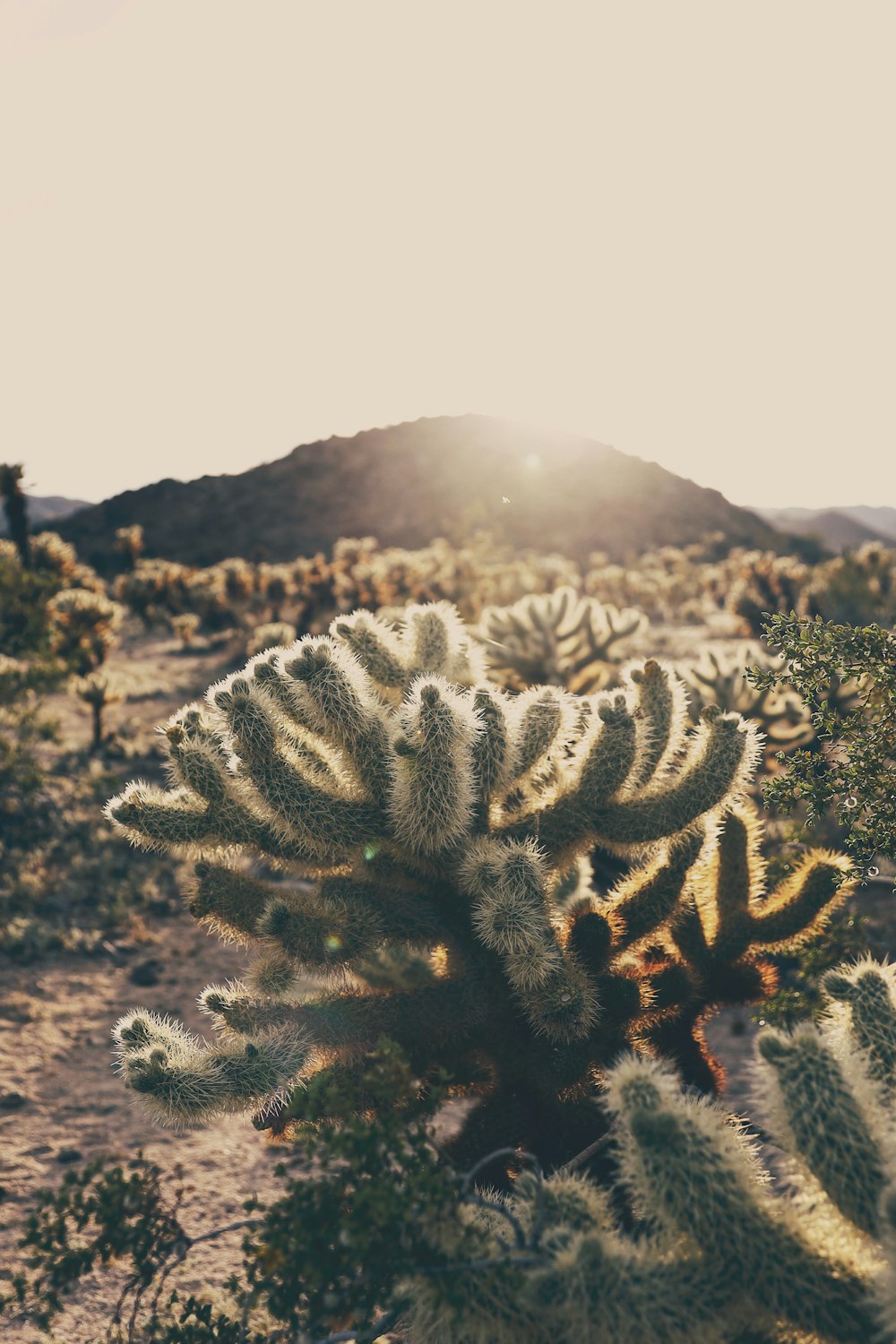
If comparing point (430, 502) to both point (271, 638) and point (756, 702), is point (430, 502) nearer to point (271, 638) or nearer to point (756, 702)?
point (271, 638)

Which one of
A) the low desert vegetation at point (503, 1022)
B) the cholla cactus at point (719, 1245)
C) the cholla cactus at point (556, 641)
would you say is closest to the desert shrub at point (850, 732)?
the low desert vegetation at point (503, 1022)

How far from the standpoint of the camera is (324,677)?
3938 millimetres

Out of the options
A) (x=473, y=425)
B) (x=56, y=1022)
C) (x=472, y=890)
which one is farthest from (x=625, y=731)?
(x=473, y=425)

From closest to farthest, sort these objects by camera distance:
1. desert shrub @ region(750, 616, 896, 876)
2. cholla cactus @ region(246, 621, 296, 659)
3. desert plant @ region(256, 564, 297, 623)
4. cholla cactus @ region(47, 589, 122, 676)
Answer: desert shrub @ region(750, 616, 896, 876) < cholla cactus @ region(47, 589, 122, 676) < cholla cactus @ region(246, 621, 296, 659) < desert plant @ region(256, 564, 297, 623)

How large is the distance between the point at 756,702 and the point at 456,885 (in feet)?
21.4

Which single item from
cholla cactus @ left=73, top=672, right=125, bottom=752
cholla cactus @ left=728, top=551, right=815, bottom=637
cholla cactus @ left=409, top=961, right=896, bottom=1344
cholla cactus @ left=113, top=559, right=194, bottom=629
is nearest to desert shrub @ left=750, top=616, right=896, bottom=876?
cholla cactus @ left=409, top=961, right=896, bottom=1344

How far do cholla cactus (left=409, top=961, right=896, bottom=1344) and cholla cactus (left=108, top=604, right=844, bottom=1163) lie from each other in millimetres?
1023

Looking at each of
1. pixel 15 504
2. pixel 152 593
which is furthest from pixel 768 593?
pixel 15 504

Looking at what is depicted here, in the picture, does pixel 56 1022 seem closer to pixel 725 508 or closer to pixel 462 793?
pixel 462 793

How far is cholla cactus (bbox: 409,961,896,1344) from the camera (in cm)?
256

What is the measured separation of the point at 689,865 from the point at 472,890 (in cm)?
125

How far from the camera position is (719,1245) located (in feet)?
8.64

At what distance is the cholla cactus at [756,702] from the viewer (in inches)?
369

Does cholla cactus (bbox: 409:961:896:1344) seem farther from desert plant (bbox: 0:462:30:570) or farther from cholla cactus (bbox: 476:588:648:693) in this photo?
desert plant (bbox: 0:462:30:570)
